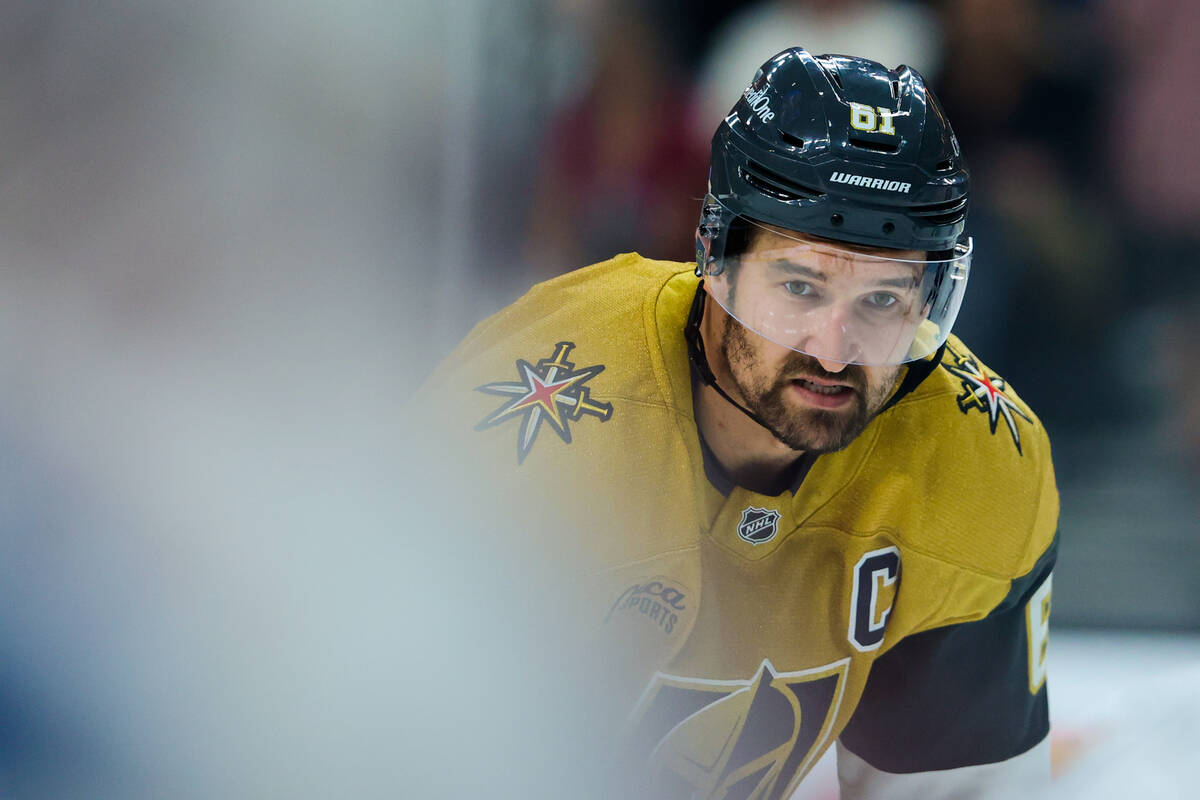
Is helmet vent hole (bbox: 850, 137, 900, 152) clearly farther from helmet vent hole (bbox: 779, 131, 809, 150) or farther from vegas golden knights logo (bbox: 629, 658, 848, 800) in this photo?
vegas golden knights logo (bbox: 629, 658, 848, 800)

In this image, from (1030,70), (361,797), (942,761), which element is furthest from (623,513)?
(1030,70)

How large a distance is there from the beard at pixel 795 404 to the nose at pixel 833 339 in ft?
0.11

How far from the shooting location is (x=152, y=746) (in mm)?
1355

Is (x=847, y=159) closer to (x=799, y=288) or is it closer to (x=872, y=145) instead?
(x=872, y=145)

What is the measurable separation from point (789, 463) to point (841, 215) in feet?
1.35

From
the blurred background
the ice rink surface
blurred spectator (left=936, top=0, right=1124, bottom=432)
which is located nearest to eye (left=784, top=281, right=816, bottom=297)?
the blurred background

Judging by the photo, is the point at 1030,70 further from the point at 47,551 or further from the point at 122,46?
the point at 47,551

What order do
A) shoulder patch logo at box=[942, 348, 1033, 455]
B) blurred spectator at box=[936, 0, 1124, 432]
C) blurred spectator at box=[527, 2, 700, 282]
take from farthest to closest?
blurred spectator at box=[936, 0, 1124, 432] → blurred spectator at box=[527, 2, 700, 282] → shoulder patch logo at box=[942, 348, 1033, 455]

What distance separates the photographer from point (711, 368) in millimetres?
1807

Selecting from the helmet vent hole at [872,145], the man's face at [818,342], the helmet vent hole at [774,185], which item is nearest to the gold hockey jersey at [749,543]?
the man's face at [818,342]

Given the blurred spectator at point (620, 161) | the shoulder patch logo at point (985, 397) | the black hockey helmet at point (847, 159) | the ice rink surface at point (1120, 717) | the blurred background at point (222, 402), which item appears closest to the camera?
the blurred background at point (222, 402)

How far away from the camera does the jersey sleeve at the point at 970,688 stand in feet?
6.56

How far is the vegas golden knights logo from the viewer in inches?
72.9

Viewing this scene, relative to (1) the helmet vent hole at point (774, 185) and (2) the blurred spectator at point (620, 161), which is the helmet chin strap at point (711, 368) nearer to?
(1) the helmet vent hole at point (774, 185)
